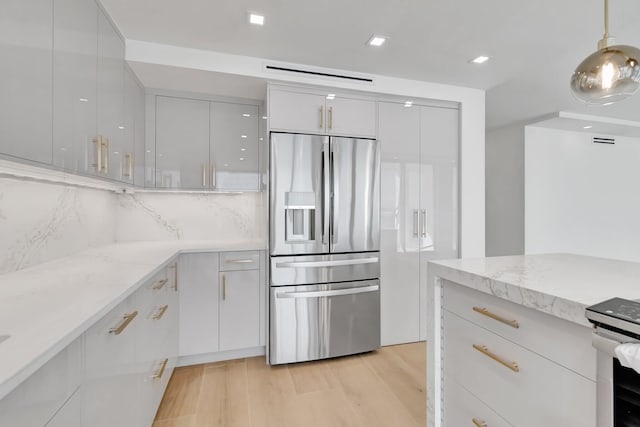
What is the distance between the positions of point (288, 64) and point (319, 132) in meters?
0.63

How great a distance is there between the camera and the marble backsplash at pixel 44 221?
154 cm

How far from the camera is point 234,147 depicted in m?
A: 2.91

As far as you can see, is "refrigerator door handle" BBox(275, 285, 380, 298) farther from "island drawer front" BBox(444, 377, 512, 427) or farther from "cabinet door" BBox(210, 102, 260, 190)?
"island drawer front" BBox(444, 377, 512, 427)

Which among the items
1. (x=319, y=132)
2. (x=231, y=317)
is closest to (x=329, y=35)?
(x=319, y=132)

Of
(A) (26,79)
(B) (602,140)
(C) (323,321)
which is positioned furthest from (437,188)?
(B) (602,140)

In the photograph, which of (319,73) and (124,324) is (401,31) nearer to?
(319,73)

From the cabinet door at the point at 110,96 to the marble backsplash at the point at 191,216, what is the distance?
33.7 inches

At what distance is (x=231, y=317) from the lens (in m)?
2.59

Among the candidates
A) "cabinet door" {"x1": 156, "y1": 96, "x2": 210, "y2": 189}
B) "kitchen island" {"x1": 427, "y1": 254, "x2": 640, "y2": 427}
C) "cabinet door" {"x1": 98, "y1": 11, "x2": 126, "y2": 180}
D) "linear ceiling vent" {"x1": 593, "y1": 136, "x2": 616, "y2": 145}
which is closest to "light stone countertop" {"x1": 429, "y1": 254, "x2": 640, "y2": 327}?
"kitchen island" {"x1": 427, "y1": 254, "x2": 640, "y2": 427}

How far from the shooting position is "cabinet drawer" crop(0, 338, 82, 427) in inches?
25.0

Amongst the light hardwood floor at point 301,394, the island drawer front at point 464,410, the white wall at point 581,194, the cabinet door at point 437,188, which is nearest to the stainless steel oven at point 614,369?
the island drawer front at point 464,410

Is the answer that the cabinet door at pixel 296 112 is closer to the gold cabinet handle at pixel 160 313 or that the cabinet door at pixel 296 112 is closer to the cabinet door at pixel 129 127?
the cabinet door at pixel 129 127

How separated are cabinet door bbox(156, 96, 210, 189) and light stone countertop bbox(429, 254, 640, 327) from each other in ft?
7.40

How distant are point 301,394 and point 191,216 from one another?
1.95m
